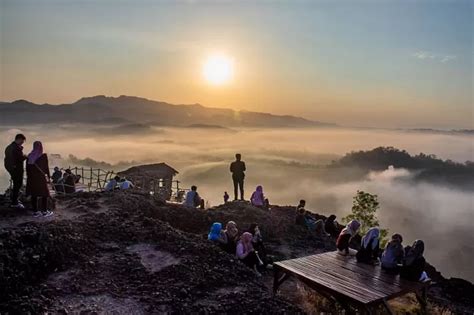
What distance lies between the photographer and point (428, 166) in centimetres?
17525

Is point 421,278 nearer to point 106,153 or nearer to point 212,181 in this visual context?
point 212,181

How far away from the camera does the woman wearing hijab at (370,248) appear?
450 inches

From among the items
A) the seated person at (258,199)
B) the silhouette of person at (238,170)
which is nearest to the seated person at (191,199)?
the silhouette of person at (238,170)

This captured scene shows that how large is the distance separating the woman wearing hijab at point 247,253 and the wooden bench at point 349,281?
46.1 inches

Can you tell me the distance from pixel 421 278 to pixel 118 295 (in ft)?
24.2

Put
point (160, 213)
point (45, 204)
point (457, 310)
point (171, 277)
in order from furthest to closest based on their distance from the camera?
point (160, 213) < point (457, 310) < point (45, 204) < point (171, 277)

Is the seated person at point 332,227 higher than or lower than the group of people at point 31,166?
lower

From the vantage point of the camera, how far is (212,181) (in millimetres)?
177125

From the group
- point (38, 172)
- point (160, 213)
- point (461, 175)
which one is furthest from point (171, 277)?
point (461, 175)

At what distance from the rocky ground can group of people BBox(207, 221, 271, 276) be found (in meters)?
0.59

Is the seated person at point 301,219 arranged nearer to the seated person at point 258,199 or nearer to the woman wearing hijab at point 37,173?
the seated person at point 258,199

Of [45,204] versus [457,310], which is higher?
[45,204]

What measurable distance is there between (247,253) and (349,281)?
12.4 ft

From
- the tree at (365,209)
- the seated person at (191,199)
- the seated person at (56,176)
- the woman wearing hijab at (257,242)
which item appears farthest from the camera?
the tree at (365,209)
